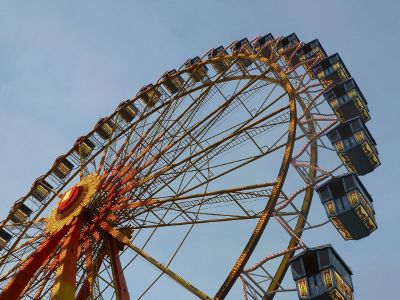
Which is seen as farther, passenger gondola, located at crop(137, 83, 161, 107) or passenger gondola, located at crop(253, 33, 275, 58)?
passenger gondola, located at crop(137, 83, 161, 107)

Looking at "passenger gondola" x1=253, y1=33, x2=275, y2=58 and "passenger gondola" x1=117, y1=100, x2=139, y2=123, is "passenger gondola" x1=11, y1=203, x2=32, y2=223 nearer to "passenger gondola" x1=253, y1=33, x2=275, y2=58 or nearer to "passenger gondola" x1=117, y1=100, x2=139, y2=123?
"passenger gondola" x1=117, y1=100, x2=139, y2=123

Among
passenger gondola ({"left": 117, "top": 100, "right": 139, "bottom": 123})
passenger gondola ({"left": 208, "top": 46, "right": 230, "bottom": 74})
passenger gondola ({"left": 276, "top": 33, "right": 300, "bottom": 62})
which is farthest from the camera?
passenger gondola ({"left": 117, "top": 100, "right": 139, "bottom": 123})

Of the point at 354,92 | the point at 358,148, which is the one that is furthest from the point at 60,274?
the point at 354,92

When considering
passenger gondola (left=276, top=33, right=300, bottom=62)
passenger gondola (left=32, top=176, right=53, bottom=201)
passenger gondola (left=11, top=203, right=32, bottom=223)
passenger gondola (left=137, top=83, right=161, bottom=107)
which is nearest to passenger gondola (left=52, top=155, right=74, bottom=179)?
passenger gondola (left=32, top=176, right=53, bottom=201)

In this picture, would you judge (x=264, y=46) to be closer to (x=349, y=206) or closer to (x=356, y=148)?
(x=356, y=148)

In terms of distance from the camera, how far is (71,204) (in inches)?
726

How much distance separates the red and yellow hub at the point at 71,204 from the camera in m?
18.0

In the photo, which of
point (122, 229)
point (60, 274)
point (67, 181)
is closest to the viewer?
point (60, 274)

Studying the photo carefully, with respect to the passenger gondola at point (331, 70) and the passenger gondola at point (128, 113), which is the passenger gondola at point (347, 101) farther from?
the passenger gondola at point (128, 113)

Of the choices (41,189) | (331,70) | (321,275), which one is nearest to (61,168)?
(41,189)

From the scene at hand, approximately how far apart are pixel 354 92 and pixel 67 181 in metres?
10.2

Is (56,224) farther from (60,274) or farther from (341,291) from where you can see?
(341,291)

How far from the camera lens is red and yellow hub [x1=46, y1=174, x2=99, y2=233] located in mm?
18011

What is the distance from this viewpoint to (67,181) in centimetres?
2203
